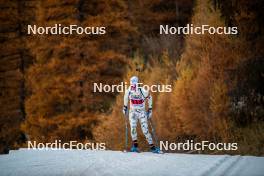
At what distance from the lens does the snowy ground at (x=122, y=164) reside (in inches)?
348

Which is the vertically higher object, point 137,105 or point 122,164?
point 137,105

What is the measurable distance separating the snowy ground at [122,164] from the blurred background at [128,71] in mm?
2108

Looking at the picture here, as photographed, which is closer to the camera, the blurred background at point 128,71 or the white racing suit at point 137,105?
the white racing suit at point 137,105

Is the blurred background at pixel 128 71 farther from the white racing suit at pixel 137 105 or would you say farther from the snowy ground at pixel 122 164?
the white racing suit at pixel 137 105

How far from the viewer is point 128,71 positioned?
17.8 meters

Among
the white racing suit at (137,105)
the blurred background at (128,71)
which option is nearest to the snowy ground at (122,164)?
the white racing suit at (137,105)

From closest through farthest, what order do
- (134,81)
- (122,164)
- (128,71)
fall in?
(122,164), (134,81), (128,71)

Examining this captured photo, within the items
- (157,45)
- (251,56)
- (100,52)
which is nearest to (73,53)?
(100,52)

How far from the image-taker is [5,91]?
28.0m

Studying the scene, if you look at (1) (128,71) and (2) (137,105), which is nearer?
(2) (137,105)

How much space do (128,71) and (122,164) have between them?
8.55 metres

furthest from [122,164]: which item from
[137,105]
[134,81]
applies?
[134,81]

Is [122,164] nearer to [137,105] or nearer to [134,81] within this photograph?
[137,105]

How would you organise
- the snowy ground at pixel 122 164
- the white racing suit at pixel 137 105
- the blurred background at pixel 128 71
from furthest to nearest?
1. the blurred background at pixel 128 71
2. the white racing suit at pixel 137 105
3. the snowy ground at pixel 122 164
